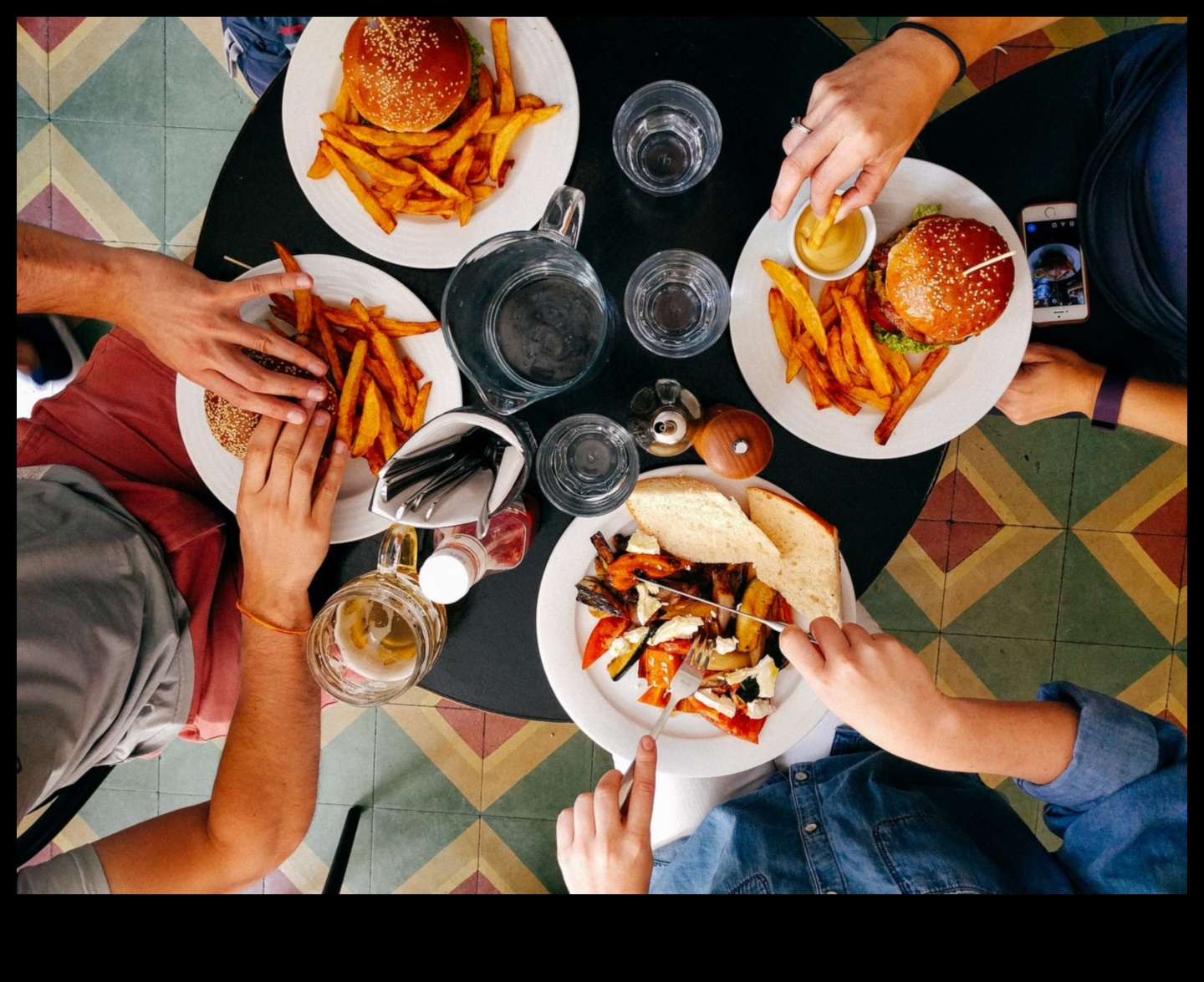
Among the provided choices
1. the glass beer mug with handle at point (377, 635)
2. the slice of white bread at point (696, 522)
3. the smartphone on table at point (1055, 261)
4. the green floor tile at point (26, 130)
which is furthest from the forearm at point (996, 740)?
the green floor tile at point (26, 130)

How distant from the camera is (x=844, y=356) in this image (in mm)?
1464

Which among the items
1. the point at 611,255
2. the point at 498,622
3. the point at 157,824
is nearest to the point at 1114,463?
the point at 611,255

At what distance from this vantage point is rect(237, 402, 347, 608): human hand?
147 cm

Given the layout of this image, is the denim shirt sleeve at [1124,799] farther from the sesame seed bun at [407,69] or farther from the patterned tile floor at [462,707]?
the sesame seed bun at [407,69]

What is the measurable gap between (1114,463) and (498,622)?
212 cm

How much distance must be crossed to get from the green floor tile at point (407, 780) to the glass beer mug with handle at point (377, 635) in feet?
4.12

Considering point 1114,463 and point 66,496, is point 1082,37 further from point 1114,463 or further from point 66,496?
point 66,496

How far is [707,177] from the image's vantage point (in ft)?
4.93

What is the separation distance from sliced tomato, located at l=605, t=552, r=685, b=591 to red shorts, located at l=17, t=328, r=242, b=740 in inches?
32.1

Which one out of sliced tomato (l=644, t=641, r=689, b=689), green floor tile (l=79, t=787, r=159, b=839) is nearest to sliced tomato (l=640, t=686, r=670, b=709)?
sliced tomato (l=644, t=641, r=689, b=689)

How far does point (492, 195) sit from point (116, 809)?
2.50 metres

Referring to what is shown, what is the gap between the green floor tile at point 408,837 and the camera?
2.67 metres
